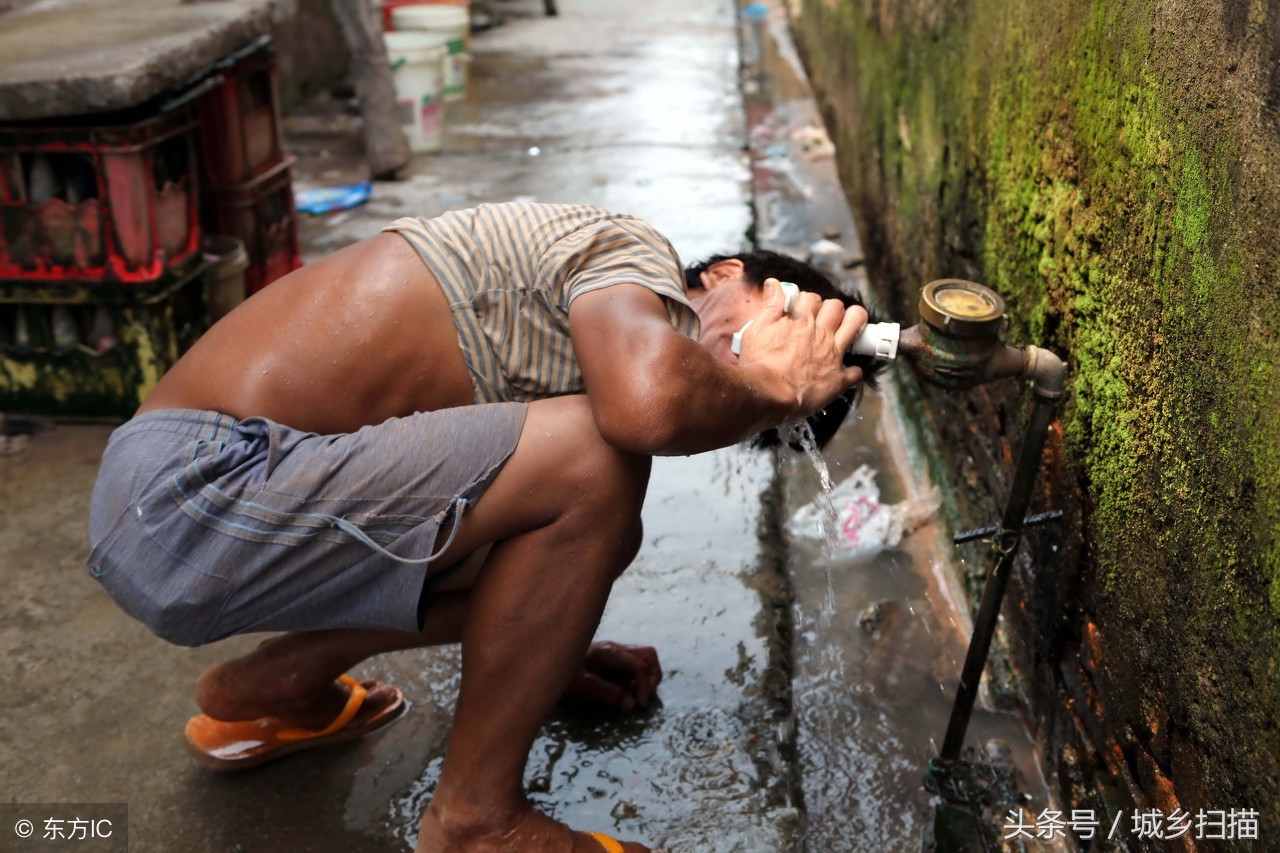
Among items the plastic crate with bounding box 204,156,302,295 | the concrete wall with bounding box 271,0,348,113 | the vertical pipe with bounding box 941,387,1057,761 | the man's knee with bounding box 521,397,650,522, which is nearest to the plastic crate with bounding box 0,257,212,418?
the plastic crate with bounding box 204,156,302,295

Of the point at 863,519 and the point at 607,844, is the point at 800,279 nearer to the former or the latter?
the point at 607,844

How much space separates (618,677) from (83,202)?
186cm

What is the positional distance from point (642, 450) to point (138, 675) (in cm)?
128

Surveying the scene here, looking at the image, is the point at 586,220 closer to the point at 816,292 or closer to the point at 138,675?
the point at 816,292

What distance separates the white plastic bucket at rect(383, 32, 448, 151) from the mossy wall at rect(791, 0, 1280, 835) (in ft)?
12.3

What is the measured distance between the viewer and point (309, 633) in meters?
1.99

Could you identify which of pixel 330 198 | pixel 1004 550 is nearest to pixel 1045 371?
pixel 1004 550

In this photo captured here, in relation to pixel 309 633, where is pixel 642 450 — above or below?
above

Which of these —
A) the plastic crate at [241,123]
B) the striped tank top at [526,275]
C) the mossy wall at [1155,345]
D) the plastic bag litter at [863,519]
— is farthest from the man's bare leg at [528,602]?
the plastic crate at [241,123]

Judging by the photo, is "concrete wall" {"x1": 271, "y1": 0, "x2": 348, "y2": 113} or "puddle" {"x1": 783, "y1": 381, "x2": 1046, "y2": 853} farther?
"concrete wall" {"x1": 271, "y1": 0, "x2": 348, "y2": 113}

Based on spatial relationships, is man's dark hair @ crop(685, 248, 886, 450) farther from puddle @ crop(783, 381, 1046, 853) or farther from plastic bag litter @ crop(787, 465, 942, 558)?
plastic bag litter @ crop(787, 465, 942, 558)

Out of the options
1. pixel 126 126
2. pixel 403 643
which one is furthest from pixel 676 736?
pixel 126 126

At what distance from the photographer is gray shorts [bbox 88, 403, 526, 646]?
1.65 metres

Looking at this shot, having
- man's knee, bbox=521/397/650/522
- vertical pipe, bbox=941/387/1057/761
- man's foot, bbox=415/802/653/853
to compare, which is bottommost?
man's foot, bbox=415/802/653/853
